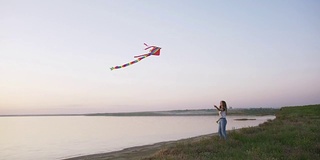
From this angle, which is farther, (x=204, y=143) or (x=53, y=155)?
(x=53, y=155)

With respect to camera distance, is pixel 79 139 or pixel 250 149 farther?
pixel 79 139

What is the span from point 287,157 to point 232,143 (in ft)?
12.3

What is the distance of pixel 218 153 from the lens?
12430 millimetres

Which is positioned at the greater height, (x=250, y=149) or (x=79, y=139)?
(x=250, y=149)

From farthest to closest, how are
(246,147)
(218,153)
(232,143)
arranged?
(232,143) → (246,147) → (218,153)

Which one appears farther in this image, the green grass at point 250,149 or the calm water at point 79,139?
the calm water at point 79,139

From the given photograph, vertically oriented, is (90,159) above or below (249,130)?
below

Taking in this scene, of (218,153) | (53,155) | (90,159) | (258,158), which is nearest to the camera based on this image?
(258,158)

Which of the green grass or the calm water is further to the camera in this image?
the calm water

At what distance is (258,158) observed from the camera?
10531mm

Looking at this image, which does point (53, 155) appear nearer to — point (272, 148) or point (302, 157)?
point (272, 148)

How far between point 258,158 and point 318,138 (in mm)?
5808

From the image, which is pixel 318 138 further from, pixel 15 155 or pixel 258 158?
pixel 15 155

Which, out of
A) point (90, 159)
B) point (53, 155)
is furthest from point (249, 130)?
point (53, 155)
